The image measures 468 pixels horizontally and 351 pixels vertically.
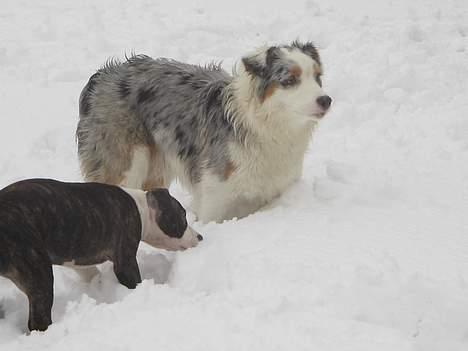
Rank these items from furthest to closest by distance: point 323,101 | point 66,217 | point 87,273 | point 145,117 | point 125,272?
1. point 145,117
2. point 323,101
3. point 87,273
4. point 125,272
5. point 66,217

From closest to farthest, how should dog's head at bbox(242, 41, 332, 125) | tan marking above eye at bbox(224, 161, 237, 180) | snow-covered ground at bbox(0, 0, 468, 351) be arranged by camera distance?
snow-covered ground at bbox(0, 0, 468, 351), dog's head at bbox(242, 41, 332, 125), tan marking above eye at bbox(224, 161, 237, 180)

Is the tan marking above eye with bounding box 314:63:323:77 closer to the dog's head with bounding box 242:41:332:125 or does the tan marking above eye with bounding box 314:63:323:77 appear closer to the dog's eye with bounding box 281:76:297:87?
the dog's head with bounding box 242:41:332:125

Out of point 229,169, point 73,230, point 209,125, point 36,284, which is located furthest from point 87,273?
point 209,125

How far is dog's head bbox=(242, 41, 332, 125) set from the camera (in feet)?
13.8

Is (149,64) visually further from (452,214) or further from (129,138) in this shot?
(452,214)

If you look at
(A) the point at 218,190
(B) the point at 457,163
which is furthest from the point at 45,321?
(B) the point at 457,163

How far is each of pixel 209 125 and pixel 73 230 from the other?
60.4 inches

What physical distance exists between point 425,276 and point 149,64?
311 centimetres

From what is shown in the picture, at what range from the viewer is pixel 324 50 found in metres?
8.03

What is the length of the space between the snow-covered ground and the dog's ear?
95 cm

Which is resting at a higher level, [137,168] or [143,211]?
[143,211]

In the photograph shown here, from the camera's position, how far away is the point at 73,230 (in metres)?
3.65

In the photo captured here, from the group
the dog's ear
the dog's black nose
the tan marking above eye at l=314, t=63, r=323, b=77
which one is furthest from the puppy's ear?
the tan marking above eye at l=314, t=63, r=323, b=77

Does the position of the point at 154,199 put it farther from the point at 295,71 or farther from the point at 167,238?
the point at 295,71
